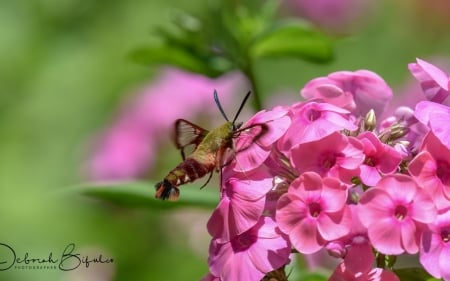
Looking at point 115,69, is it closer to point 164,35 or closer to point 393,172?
point 164,35

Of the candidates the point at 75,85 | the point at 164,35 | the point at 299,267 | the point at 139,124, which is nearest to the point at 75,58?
the point at 75,85

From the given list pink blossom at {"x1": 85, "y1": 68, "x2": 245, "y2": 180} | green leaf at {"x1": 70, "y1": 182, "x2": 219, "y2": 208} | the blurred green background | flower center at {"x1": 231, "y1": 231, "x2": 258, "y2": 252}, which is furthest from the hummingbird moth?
the blurred green background

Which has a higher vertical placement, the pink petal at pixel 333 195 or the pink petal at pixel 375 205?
the pink petal at pixel 333 195

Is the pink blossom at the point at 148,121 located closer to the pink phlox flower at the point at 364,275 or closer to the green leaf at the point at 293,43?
the green leaf at the point at 293,43

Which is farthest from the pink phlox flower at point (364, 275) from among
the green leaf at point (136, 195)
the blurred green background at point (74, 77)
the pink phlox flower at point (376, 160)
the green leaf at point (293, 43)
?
the blurred green background at point (74, 77)

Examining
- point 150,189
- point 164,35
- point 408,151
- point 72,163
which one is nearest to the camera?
point 408,151
